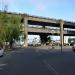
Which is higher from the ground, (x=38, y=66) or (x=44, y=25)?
(x=44, y=25)

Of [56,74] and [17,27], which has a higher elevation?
[17,27]

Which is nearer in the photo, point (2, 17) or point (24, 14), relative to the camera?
point (2, 17)

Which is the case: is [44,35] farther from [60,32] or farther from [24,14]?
[24,14]

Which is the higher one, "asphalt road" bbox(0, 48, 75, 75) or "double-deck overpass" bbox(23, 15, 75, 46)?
"double-deck overpass" bbox(23, 15, 75, 46)

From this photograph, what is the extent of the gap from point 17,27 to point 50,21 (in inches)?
1935

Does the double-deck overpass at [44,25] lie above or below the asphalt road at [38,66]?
above

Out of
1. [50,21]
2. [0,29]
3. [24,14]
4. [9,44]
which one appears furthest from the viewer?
[50,21]

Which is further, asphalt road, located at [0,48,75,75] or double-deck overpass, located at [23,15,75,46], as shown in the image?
double-deck overpass, located at [23,15,75,46]

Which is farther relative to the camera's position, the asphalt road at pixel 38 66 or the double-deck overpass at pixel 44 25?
the double-deck overpass at pixel 44 25

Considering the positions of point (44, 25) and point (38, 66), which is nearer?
point (38, 66)

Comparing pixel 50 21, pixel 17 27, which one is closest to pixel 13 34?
pixel 17 27

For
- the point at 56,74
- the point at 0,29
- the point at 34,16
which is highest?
the point at 34,16

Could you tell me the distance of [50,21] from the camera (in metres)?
132

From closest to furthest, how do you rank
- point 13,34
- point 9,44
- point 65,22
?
point 13,34 < point 9,44 < point 65,22
